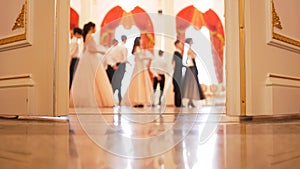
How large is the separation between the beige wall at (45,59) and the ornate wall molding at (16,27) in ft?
0.12

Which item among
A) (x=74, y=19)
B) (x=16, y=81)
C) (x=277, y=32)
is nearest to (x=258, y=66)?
(x=277, y=32)

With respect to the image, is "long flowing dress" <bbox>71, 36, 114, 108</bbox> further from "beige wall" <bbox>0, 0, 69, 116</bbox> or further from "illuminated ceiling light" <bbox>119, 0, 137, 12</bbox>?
"beige wall" <bbox>0, 0, 69, 116</bbox>

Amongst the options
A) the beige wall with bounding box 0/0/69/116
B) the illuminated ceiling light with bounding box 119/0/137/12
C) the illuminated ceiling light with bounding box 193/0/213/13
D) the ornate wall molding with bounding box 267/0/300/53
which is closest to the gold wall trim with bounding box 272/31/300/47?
the ornate wall molding with bounding box 267/0/300/53

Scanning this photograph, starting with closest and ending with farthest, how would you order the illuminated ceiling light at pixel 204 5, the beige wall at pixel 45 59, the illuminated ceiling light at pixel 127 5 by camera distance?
the beige wall at pixel 45 59
the illuminated ceiling light at pixel 127 5
the illuminated ceiling light at pixel 204 5

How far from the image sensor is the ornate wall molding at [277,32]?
5.24ft

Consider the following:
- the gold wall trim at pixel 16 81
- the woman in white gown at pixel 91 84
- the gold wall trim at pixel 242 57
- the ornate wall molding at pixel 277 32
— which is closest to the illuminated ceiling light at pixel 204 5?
the woman in white gown at pixel 91 84

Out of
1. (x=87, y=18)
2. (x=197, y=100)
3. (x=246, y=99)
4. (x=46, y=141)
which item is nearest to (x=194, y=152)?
(x=46, y=141)

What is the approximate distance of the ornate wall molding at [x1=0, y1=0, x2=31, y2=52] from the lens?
1.57 metres

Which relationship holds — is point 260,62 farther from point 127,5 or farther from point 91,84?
point 127,5

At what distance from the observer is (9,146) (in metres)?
0.68

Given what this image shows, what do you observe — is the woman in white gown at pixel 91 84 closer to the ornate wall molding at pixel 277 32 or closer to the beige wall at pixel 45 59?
the beige wall at pixel 45 59

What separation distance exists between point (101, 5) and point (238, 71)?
412cm

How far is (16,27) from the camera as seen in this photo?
1.64 meters

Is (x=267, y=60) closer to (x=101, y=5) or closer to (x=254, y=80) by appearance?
(x=254, y=80)
